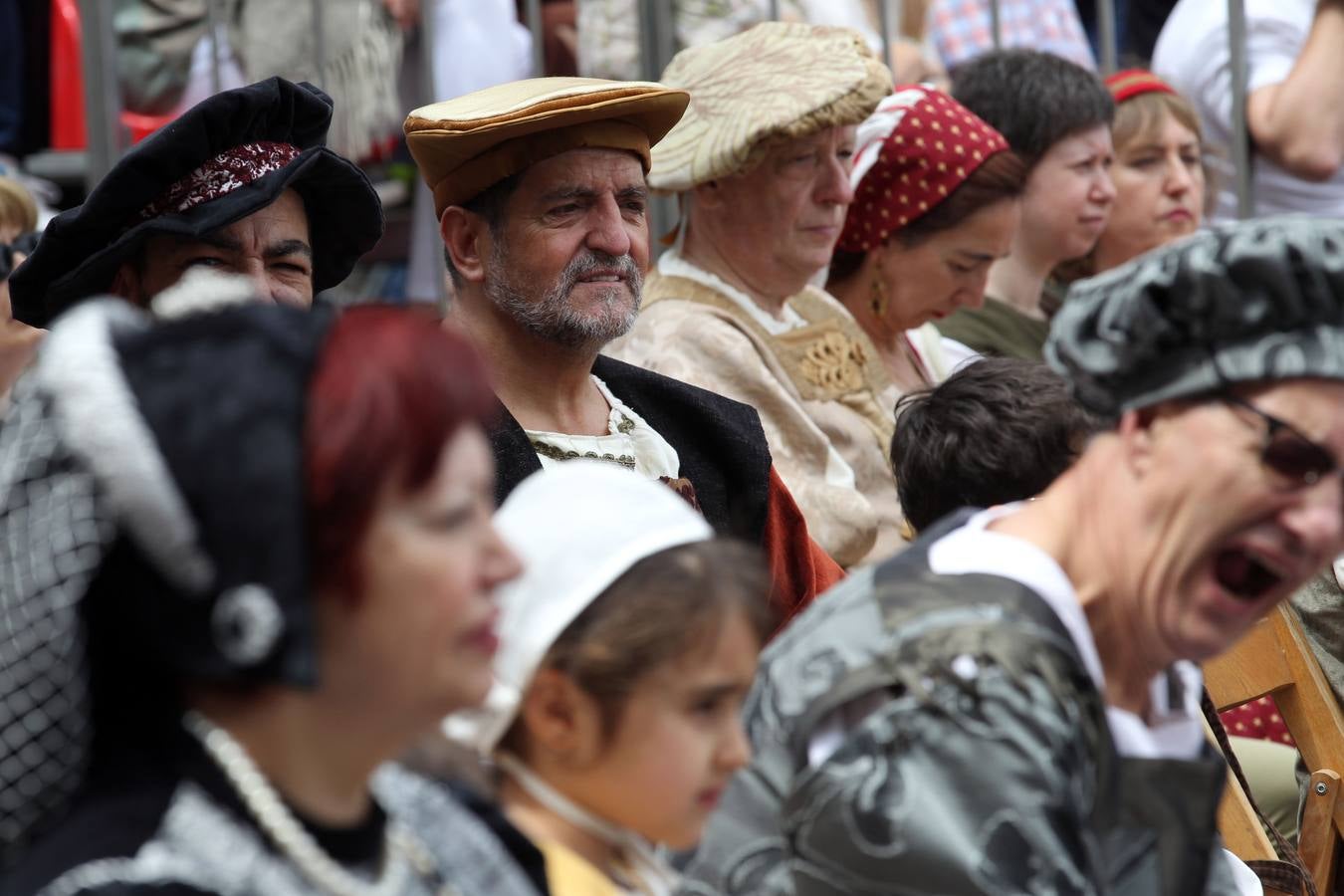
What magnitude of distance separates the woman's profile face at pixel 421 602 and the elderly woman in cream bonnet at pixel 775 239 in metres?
2.54

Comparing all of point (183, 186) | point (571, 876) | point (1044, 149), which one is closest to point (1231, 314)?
point (571, 876)

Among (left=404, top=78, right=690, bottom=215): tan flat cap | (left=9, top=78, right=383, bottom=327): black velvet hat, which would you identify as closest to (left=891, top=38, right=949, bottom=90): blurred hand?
(left=404, top=78, right=690, bottom=215): tan flat cap

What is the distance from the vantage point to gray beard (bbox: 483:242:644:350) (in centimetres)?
346

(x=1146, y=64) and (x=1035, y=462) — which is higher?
(x=1035, y=462)

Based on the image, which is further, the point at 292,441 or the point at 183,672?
the point at 183,672

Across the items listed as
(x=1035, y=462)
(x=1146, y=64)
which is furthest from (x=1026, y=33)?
(x=1035, y=462)

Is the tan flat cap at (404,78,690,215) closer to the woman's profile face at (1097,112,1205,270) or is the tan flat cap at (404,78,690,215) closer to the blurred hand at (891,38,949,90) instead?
the woman's profile face at (1097,112,1205,270)

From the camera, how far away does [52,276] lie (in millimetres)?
3195

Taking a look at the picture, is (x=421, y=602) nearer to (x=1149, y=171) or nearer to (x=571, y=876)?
(x=571, y=876)

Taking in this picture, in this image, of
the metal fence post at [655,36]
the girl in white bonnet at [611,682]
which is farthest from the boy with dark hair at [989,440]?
the metal fence post at [655,36]

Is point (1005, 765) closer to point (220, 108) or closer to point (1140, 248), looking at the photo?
point (220, 108)

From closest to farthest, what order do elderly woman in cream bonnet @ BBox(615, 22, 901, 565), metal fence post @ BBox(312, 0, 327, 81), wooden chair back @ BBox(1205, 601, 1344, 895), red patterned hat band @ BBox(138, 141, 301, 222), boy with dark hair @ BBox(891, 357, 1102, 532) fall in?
boy with dark hair @ BBox(891, 357, 1102, 532)
red patterned hat band @ BBox(138, 141, 301, 222)
wooden chair back @ BBox(1205, 601, 1344, 895)
elderly woman in cream bonnet @ BBox(615, 22, 901, 565)
metal fence post @ BBox(312, 0, 327, 81)

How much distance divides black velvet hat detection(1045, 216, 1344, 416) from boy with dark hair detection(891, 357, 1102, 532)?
91 cm

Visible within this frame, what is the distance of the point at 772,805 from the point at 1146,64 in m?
5.07
